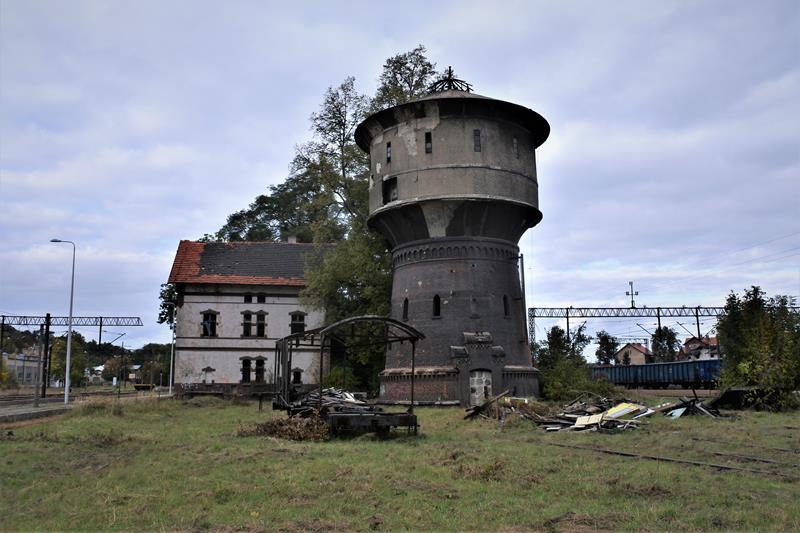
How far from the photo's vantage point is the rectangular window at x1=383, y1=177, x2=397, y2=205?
27078 mm

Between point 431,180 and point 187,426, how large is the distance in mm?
12605

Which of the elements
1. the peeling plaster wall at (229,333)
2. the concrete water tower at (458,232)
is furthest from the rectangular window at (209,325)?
the concrete water tower at (458,232)

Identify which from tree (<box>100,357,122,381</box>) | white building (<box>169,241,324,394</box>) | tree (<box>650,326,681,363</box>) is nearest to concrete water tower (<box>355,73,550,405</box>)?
white building (<box>169,241,324,394</box>)

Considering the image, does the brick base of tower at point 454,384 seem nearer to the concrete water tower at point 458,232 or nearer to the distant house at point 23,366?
the concrete water tower at point 458,232

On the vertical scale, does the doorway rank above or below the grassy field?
above

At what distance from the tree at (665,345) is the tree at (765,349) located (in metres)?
43.8

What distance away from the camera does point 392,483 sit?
31.4ft

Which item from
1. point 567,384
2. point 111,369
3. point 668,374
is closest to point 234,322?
point 567,384

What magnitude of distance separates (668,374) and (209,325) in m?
31.2

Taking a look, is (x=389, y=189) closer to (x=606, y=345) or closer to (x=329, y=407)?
(x=329, y=407)

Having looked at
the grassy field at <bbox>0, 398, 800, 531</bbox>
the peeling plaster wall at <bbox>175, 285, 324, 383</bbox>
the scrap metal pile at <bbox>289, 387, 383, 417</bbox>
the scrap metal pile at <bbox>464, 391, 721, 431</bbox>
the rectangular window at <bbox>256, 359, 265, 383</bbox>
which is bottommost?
the grassy field at <bbox>0, 398, 800, 531</bbox>

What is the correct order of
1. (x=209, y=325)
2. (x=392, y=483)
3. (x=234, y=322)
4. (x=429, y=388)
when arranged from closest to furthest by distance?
1. (x=392, y=483)
2. (x=429, y=388)
3. (x=209, y=325)
4. (x=234, y=322)

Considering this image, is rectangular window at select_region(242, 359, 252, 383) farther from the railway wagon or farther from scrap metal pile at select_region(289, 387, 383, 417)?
the railway wagon

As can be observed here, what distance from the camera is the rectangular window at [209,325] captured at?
122ft
